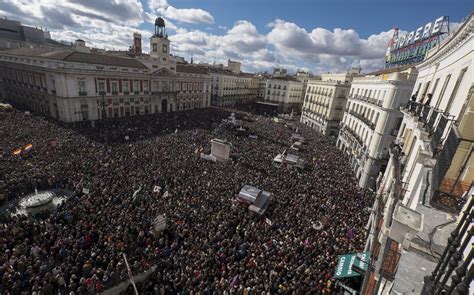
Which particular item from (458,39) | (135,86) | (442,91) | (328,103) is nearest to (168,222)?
(442,91)

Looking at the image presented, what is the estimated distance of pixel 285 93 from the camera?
250 ft

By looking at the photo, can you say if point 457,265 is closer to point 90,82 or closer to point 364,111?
point 364,111

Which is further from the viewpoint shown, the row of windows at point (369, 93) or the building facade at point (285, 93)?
the building facade at point (285, 93)

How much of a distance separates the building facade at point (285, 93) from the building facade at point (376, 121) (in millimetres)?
42225

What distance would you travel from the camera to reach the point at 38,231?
1316 cm

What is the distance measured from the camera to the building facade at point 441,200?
3.72m

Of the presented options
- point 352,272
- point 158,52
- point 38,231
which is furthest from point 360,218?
point 158,52

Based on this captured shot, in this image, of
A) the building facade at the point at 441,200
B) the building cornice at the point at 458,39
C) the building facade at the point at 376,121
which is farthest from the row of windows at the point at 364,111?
the building facade at the point at 441,200

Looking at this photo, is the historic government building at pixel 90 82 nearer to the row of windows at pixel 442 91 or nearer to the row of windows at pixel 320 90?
the row of windows at pixel 320 90

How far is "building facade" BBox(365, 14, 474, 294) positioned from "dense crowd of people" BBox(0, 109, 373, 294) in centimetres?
467

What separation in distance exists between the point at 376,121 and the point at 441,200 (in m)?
24.1

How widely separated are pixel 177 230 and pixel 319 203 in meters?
11.7

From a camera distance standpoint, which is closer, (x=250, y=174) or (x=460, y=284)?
(x=460, y=284)

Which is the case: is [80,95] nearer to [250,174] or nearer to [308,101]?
[250,174]
